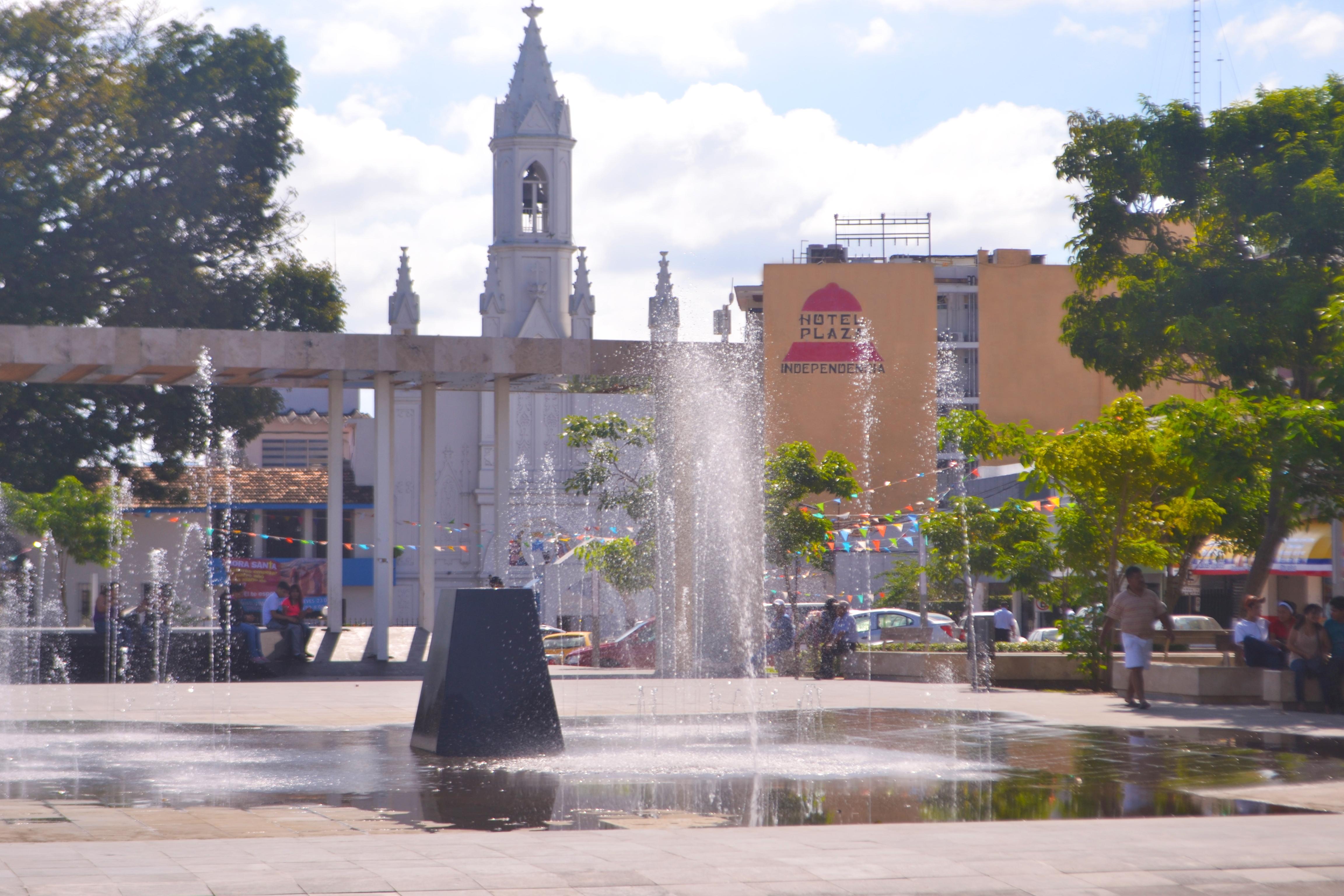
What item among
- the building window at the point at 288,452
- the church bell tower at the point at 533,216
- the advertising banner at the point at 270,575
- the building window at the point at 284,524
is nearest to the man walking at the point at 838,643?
the advertising banner at the point at 270,575

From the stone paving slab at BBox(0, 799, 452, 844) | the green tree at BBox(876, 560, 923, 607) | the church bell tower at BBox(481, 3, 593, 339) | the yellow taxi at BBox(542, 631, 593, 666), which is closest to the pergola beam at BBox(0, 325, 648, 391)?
the yellow taxi at BBox(542, 631, 593, 666)

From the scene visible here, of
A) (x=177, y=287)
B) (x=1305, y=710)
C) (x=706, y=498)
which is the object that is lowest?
(x=1305, y=710)

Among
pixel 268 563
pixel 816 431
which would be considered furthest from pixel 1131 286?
pixel 268 563

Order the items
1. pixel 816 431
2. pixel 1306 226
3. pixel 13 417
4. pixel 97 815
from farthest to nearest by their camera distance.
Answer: pixel 816 431
pixel 13 417
pixel 1306 226
pixel 97 815

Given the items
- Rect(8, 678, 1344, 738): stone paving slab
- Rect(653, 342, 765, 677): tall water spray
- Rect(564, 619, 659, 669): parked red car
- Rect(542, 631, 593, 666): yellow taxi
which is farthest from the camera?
Rect(542, 631, 593, 666): yellow taxi

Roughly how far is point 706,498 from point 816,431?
28.7m

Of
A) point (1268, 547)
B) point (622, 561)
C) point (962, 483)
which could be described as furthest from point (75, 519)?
point (1268, 547)

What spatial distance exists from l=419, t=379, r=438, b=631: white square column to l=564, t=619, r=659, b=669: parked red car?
3415 millimetres

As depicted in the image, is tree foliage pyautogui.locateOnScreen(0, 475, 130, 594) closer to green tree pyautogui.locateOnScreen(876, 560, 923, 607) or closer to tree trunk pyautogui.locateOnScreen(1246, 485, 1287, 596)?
green tree pyautogui.locateOnScreen(876, 560, 923, 607)

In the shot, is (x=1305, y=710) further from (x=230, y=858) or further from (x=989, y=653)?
(x=230, y=858)

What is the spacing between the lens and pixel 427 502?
22.3 m

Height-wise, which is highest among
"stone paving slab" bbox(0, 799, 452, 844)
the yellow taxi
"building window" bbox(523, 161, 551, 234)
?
"building window" bbox(523, 161, 551, 234)

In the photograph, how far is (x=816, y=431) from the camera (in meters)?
50.3

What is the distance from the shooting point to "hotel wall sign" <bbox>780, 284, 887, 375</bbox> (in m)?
50.2
